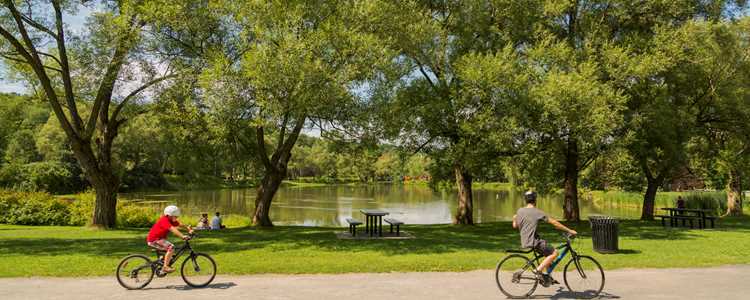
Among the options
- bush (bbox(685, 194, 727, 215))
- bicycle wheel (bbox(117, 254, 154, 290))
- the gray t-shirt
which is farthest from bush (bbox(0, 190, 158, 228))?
bush (bbox(685, 194, 727, 215))

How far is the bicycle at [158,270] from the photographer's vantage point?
9.56m

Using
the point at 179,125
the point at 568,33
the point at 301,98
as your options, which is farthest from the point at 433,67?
the point at 179,125

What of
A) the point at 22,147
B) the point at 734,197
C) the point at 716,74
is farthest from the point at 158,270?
the point at 22,147

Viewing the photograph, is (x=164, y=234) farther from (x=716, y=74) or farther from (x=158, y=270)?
(x=716, y=74)

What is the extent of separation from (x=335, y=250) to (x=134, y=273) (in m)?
6.21

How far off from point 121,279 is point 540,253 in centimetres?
768

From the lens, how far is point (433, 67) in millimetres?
23750

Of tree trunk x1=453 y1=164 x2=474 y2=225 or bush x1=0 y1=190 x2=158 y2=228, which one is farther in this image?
bush x1=0 y1=190 x2=158 y2=228

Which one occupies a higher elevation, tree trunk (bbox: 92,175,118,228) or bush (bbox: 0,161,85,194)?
bush (bbox: 0,161,85,194)

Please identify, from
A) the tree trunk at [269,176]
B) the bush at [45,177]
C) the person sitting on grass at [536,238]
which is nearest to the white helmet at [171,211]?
the person sitting on grass at [536,238]

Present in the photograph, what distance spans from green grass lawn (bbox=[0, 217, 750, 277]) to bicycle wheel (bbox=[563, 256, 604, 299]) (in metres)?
2.27

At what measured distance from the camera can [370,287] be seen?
9.86 meters

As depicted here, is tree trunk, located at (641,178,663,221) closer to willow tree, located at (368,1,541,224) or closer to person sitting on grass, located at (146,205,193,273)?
willow tree, located at (368,1,541,224)

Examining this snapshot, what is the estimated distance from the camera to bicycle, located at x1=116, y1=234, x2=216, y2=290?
9.56 meters
